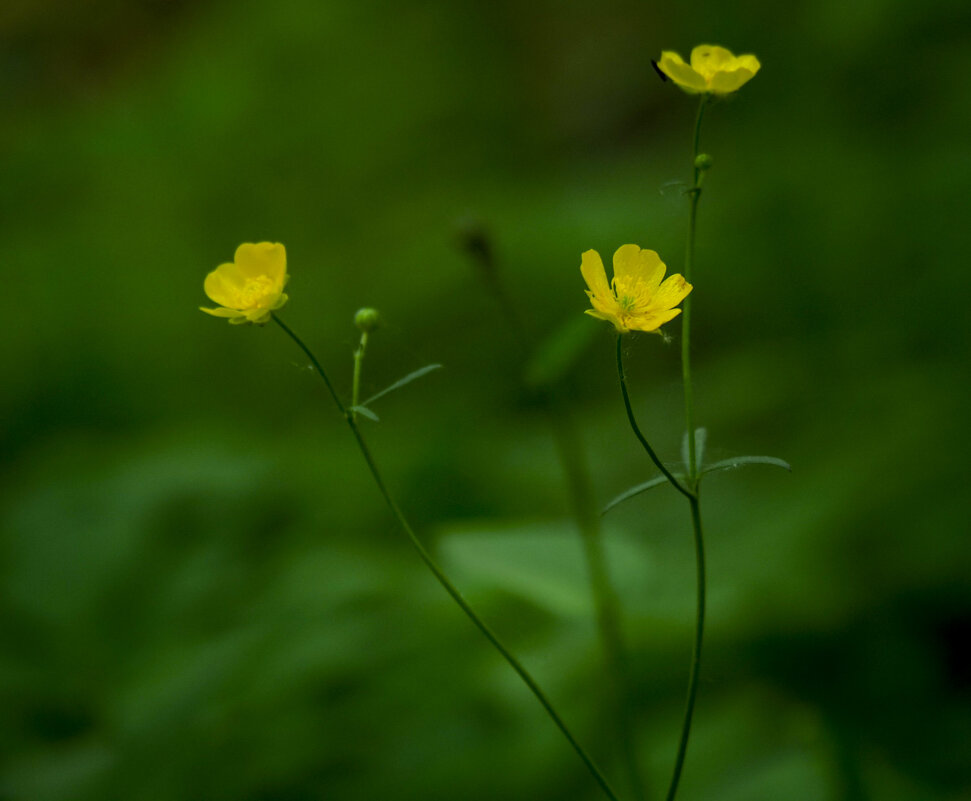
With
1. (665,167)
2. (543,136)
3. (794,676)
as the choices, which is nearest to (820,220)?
(665,167)

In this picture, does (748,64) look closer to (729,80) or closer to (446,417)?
(729,80)

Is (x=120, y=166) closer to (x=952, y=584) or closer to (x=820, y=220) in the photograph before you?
(x=820, y=220)

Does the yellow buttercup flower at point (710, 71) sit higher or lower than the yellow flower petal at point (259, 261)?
higher

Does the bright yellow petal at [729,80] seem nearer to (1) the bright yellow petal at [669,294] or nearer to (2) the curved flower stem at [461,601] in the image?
(1) the bright yellow petal at [669,294]

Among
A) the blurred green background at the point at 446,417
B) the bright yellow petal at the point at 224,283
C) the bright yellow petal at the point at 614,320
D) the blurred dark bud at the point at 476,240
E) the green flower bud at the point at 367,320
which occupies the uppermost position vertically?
the bright yellow petal at the point at 614,320

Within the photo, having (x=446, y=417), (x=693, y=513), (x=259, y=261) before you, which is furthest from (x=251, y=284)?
(x=446, y=417)

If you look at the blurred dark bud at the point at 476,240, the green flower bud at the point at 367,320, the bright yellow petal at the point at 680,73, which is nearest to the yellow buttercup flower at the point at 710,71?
the bright yellow petal at the point at 680,73
